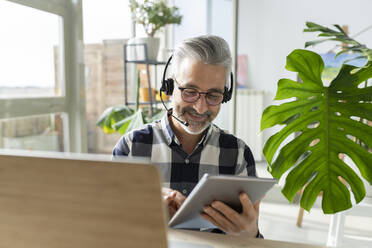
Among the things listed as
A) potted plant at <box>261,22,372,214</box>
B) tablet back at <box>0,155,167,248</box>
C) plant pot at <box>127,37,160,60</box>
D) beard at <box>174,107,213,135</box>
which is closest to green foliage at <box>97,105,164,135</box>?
plant pot at <box>127,37,160,60</box>

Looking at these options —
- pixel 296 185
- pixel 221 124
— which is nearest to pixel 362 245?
pixel 221 124

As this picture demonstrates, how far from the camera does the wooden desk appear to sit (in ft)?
2.68

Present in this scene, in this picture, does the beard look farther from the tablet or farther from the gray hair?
the tablet

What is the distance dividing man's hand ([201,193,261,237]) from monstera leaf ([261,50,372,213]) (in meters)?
Answer: 0.30

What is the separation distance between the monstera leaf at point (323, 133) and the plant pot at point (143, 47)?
165 cm

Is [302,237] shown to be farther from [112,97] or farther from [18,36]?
[18,36]

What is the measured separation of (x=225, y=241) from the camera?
2.76 ft

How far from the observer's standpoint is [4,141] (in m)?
1.99

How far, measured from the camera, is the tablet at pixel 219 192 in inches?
26.7

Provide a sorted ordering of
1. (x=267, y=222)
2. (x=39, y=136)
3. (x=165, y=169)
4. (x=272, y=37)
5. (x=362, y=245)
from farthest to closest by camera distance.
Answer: (x=272, y=37) → (x=267, y=222) → (x=362, y=245) → (x=39, y=136) → (x=165, y=169)

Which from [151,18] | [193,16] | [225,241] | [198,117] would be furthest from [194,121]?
[193,16]

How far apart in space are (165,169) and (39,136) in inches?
52.7

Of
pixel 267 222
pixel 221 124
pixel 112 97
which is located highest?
pixel 112 97

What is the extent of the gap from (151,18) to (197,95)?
1.54 metres
